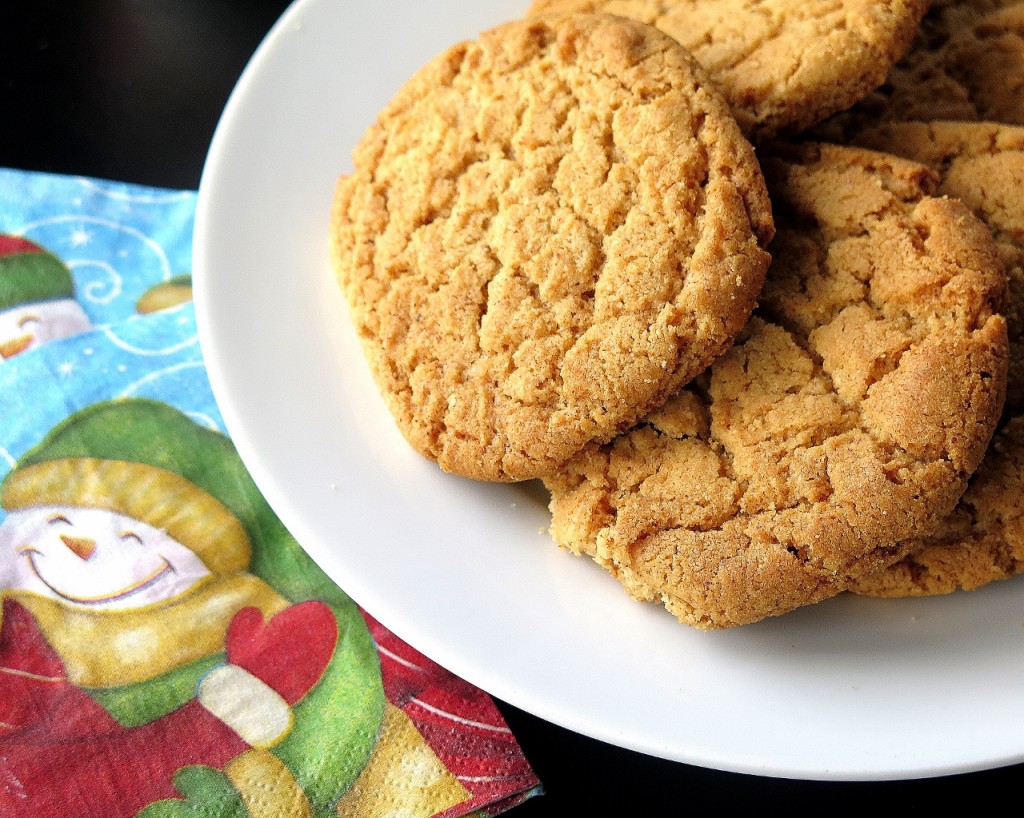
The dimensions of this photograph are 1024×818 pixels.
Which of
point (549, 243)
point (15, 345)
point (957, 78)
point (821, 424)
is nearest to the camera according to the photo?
point (821, 424)

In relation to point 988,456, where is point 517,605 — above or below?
below

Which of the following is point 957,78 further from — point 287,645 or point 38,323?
point 38,323

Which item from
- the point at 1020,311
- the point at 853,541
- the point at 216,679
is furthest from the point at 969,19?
the point at 216,679

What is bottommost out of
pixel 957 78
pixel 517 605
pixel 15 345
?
pixel 15 345

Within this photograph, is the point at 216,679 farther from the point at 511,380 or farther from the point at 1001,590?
the point at 1001,590

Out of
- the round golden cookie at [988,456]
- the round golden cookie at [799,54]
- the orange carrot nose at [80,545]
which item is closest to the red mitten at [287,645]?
the orange carrot nose at [80,545]

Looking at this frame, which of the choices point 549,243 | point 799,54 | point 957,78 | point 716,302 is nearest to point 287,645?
point 549,243

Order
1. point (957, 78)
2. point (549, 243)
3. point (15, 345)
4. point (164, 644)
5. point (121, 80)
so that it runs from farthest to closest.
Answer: point (121, 80), point (15, 345), point (957, 78), point (164, 644), point (549, 243)

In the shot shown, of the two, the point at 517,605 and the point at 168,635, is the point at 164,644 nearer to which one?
the point at 168,635

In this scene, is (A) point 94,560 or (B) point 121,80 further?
(B) point 121,80
